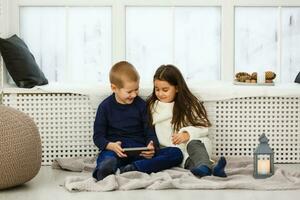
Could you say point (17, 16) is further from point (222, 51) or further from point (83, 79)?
point (222, 51)

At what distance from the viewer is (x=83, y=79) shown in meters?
4.41

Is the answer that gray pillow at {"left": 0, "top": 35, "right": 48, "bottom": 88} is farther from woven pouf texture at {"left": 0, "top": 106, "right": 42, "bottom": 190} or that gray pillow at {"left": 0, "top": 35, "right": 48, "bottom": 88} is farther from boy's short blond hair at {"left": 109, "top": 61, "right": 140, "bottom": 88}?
woven pouf texture at {"left": 0, "top": 106, "right": 42, "bottom": 190}

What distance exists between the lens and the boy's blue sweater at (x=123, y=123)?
150 inches

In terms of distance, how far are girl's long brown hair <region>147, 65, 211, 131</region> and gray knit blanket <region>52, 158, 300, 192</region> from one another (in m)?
0.31

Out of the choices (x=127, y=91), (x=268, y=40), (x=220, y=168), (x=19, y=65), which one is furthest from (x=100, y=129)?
(x=268, y=40)

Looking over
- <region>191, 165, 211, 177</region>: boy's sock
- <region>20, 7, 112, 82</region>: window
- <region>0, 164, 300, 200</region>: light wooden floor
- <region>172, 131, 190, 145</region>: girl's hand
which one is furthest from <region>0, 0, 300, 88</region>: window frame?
<region>0, 164, 300, 200</region>: light wooden floor

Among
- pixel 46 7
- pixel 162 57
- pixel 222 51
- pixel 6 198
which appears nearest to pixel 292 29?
pixel 222 51

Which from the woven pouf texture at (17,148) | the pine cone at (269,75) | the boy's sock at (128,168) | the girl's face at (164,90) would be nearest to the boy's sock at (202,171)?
the boy's sock at (128,168)

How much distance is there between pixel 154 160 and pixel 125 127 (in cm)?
31

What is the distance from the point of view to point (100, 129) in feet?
12.5

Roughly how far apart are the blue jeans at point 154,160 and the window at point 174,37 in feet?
2.55

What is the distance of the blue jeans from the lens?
3576 millimetres

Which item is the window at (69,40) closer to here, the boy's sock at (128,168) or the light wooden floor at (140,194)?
the boy's sock at (128,168)

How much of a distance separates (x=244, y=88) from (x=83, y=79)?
101 centimetres
